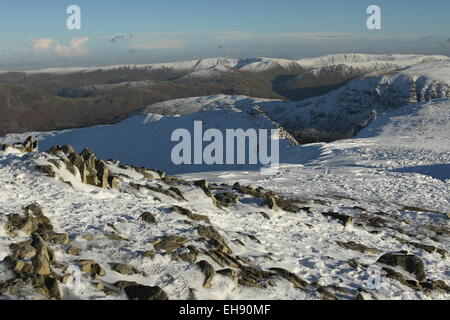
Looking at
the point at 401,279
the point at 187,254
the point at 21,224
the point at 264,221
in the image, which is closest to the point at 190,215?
the point at 264,221

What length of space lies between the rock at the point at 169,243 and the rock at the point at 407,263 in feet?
26.3

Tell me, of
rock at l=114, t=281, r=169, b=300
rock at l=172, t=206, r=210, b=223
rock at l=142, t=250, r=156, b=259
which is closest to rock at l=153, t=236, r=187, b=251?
rock at l=142, t=250, r=156, b=259

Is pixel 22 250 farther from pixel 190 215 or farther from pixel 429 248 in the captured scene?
pixel 429 248

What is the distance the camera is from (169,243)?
42.8 ft

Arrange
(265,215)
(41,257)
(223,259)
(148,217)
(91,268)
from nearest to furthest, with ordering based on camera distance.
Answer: (41,257)
(91,268)
(223,259)
(148,217)
(265,215)

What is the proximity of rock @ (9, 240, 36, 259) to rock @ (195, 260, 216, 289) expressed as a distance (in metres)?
4.85

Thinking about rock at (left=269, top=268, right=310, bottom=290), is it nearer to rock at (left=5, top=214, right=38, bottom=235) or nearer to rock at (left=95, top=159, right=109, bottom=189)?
rock at (left=5, top=214, right=38, bottom=235)

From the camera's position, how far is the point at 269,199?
20656 millimetres

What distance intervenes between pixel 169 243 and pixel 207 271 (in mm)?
2363

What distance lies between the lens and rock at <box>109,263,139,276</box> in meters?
11.0

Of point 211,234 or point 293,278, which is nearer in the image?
point 293,278

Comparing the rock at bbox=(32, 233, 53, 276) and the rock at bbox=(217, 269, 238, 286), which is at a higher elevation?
the rock at bbox=(32, 233, 53, 276)

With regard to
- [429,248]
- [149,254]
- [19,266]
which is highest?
[19,266]

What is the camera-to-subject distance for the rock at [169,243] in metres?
12.8
